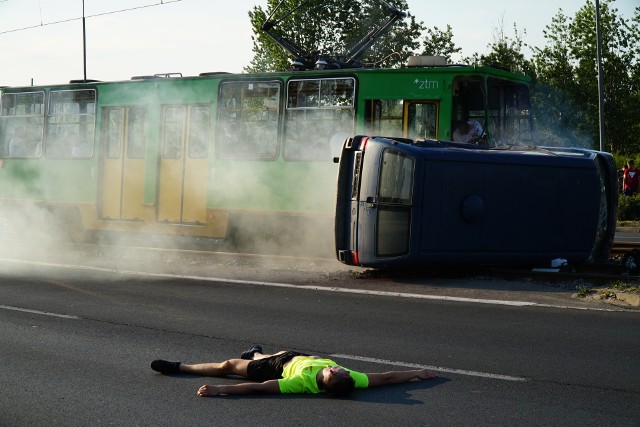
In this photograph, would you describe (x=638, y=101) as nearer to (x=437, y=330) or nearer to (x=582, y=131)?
(x=582, y=131)

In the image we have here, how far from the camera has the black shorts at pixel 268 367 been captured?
731 cm

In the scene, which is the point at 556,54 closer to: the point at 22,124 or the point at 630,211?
the point at 630,211

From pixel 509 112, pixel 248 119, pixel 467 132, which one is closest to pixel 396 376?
pixel 467 132

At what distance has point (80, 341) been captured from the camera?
378 inches

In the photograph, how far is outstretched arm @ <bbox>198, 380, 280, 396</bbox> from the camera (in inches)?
281

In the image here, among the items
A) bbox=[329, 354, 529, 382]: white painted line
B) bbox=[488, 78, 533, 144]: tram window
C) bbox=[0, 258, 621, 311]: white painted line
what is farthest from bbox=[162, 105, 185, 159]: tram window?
bbox=[329, 354, 529, 382]: white painted line

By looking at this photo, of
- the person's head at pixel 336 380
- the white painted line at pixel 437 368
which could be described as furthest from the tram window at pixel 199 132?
the person's head at pixel 336 380

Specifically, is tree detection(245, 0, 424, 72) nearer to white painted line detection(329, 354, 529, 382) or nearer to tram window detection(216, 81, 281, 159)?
tram window detection(216, 81, 281, 159)

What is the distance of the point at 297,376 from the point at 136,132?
46.8 feet

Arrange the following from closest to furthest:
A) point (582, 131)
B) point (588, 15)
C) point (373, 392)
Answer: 1. point (373, 392)
2. point (582, 131)
3. point (588, 15)

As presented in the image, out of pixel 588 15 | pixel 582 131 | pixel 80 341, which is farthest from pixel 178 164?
pixel 588 15

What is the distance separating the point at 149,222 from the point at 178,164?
→ 143 cm

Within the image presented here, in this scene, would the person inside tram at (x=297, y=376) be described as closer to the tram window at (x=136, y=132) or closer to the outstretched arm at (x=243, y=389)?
the outstretched arm at (x=243, y=389)

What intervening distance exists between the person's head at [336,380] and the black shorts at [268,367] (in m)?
0.50
